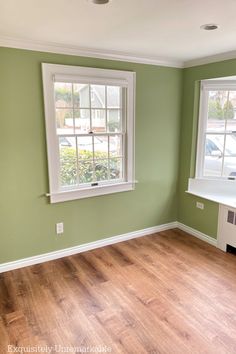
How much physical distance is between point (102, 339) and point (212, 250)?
6.41 feet

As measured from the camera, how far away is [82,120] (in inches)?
122

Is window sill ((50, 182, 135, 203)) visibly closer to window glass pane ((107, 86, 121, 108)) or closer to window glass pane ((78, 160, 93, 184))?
window glass pane ((78, 160, 93, 184))

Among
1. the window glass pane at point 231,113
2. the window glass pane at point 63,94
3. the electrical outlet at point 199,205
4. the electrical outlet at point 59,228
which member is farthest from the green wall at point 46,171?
the window glass pane at point 231,113

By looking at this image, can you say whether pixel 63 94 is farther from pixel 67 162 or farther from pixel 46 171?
pixel 46 171

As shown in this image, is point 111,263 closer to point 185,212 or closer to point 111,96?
point 185,212

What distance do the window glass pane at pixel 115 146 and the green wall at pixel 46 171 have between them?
0.25 meters

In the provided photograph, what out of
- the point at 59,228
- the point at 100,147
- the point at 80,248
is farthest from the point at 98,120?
the point at 80,248

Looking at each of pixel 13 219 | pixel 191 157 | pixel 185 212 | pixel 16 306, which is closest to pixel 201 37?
pixel 191 157

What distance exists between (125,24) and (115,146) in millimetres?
1547

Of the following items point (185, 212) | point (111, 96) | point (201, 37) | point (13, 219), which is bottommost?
point (185, 212)

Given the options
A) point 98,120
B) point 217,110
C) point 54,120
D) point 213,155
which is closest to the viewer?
point 54,120

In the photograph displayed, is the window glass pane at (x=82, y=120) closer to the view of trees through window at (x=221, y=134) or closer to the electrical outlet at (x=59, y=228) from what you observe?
the electrical outlet at (x=59, y=228)

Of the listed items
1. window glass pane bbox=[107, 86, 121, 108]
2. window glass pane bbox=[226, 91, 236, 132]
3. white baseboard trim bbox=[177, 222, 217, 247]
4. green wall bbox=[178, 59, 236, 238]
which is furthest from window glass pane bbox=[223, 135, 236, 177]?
window glass pane bbox=[107, 86, 121, 108]

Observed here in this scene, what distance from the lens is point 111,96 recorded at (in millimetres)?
3270
